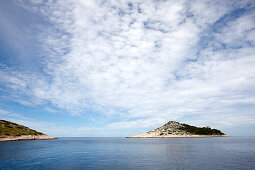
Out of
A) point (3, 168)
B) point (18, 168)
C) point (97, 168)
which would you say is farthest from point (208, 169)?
point (3, 168)

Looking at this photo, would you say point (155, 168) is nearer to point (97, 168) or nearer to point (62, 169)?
point (97, 168)

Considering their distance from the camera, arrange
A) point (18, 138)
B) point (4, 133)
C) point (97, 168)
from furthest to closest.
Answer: point (18, 138) < point (4, 133) < point (97, 168)

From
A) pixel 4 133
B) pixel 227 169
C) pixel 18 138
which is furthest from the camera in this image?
pixel 18 138

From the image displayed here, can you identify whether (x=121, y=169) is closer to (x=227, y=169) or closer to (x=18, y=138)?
(x=227, y=169)

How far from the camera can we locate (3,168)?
41.2m

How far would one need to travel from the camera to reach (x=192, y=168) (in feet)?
131

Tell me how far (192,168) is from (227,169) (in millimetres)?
7648

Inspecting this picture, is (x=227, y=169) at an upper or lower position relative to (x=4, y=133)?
lower

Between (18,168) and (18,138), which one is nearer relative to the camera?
(18,168)

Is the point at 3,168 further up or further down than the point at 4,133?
further down

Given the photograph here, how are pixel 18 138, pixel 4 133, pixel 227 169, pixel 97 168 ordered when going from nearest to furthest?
pixel 227 169 < pixel 97 168 < pixel 4 133 < pixel 18 138

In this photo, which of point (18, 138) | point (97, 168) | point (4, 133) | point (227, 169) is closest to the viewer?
point (227, 169)

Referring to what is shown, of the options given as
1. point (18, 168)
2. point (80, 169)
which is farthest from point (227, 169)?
point (18, 168)

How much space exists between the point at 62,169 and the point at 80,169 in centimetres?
449
